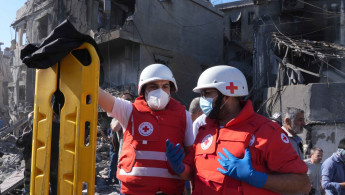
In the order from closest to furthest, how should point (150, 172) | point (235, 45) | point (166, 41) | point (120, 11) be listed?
point (150, 172), point (166, 41), point (120, 11), point (235, 45)

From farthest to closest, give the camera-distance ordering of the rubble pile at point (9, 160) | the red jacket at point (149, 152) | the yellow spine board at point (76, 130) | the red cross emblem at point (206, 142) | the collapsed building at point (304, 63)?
1. the rubble pile at point (9, 160)
2. the collapsed building at point (304, 63)
3. the red jacket at point (149, 152)
4. the red cross emblem at point (206, 142)
5. the yellow spine board at point (76, 130)

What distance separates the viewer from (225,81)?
90.8 inches

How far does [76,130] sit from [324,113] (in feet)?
31.3

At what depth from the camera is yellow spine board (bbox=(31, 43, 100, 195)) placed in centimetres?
209

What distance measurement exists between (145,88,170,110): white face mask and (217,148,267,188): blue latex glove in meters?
0.89

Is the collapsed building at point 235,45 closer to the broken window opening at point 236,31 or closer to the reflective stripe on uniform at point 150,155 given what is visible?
the broken window opening at point 236,31

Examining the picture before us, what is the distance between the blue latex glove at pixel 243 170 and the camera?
1.91 m

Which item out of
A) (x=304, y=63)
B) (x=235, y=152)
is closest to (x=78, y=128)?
(x=235, y=152)

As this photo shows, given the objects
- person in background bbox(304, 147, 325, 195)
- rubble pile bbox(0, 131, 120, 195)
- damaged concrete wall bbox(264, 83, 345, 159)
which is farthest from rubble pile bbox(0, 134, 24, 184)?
damaged concrete wall bbox(264, 83, 345, 159)

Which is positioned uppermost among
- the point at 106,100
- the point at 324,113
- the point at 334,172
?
the point at 106,100

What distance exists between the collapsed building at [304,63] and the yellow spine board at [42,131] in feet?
30.0

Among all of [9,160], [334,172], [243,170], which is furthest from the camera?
[9,160]

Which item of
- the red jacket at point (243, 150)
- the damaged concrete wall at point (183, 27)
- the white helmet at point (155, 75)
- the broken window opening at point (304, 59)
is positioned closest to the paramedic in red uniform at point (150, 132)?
the white helmet at point (155, 75)

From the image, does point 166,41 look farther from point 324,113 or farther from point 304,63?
point 324,113
